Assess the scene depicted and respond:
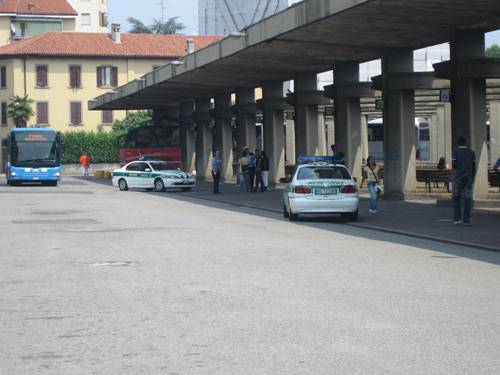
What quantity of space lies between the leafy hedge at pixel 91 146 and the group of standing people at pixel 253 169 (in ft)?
187

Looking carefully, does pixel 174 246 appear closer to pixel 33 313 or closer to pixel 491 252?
pixel 491 252

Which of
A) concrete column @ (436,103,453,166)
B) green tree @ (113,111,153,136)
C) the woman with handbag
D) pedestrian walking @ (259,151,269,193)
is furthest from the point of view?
green tree @ (113,111,153,136)

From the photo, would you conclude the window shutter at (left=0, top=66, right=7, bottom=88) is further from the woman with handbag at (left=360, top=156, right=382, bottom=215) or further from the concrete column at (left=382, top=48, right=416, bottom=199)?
the woman with handbag at (left=360, top=156, right=382, bottom=215)

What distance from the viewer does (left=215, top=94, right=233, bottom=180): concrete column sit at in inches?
2452

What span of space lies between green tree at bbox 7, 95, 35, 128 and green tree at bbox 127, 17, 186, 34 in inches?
1943

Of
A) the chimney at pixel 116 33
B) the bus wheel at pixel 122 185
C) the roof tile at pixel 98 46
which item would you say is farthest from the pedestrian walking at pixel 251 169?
the chimney at pixel 116 33

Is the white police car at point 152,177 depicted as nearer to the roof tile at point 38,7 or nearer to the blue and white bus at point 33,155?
the blue and white bus at point 33,155

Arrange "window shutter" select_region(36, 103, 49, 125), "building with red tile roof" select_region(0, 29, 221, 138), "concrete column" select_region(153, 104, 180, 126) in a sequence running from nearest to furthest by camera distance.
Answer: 1. "concrete column" select_region(153, 104, 180, 126)
2. "window shutter" select_region(36, 103, 49, 125)
3. "building with red tile roof" select_region(0, 29, 221, 138)

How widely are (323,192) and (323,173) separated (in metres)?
0.59

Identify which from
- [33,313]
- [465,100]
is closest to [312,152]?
[465,100]

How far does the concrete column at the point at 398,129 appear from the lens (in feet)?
123

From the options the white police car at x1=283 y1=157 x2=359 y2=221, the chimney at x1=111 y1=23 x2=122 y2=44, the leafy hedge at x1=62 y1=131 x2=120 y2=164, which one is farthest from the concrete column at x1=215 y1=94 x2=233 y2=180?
the chimney at x1=111 y1=23 x2=122 y2=44

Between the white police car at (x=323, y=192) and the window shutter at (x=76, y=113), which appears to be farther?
the window shutter at (x=76, y=113)

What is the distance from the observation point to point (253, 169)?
48375 mm
